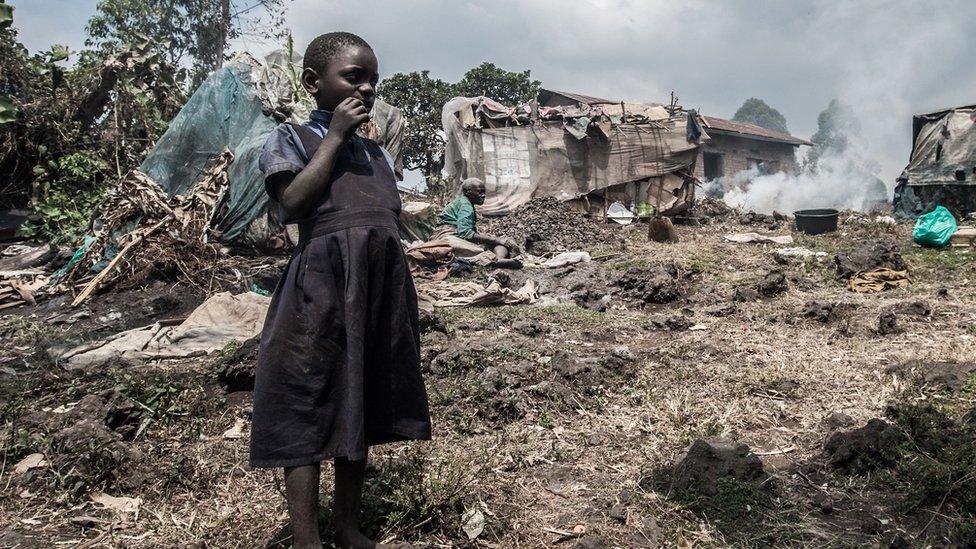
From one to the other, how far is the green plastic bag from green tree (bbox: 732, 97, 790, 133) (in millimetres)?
53778

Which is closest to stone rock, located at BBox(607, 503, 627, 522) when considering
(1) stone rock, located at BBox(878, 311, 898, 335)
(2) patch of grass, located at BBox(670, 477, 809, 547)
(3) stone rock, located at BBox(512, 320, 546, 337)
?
(2) patch of grass, located at BBox(670, 477, 809, 547)

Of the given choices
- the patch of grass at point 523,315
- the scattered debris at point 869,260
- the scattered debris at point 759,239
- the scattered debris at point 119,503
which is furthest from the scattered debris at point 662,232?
the scattered debris at point 119,503

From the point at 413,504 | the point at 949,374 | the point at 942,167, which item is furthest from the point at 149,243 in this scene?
the point at 942,167

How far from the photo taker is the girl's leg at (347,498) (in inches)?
73.4

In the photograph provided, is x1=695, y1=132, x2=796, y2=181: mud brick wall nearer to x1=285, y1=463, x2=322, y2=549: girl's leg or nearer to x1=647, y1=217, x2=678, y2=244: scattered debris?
x1=647, y1=217, x2=678, y2=244: scattered debris

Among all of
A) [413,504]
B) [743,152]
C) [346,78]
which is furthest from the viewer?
[743,152]

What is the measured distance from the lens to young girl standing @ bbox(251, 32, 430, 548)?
1.69 meters

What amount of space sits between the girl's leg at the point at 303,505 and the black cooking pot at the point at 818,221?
425 inches

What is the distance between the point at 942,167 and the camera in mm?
12023

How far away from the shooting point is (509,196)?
13805mm

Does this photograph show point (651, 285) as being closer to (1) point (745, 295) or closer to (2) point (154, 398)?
(1) point (745, 295)

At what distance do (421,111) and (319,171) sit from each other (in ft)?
65.1

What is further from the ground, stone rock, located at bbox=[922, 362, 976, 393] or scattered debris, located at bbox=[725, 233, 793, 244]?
scattered debris, located at bbox=[725, 233, 793, 244]

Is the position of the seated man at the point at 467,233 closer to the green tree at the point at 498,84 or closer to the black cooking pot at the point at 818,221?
the black cooking pot at the point at 818,221
